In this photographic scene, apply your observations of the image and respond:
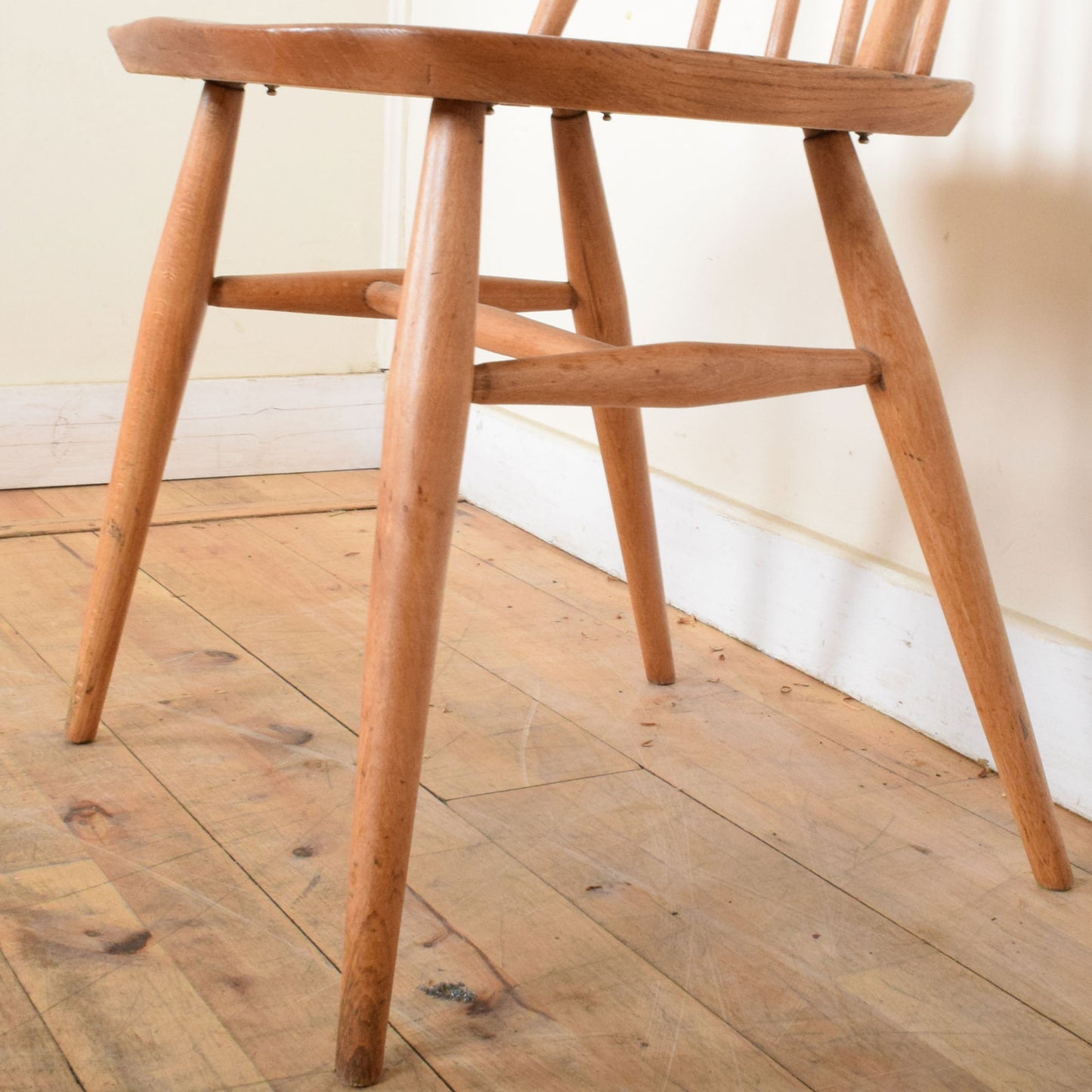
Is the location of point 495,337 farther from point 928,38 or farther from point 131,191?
point 131,191

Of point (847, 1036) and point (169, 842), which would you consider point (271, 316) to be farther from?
point (847, 1036)

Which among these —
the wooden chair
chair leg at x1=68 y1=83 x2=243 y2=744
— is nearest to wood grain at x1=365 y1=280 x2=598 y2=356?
the wooden chair

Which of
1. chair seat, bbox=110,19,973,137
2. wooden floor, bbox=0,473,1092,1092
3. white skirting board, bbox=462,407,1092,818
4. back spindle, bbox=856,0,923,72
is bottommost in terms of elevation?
wooden floor, bbox=0,473,1092,1092

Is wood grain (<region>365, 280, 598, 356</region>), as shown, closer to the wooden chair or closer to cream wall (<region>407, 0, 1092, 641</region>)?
the wooden chair

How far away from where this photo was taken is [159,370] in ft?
2.77

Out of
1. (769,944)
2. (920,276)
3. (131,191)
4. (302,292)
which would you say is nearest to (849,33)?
(920,276)

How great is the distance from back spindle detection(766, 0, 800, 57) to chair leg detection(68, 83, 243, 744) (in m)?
0.34

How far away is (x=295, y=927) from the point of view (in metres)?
0.71

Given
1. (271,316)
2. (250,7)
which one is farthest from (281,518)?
(250,7)

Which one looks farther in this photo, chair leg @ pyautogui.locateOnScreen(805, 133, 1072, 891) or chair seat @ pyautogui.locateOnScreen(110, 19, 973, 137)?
chair leg @ pyautogui.locateOnScreen(805, 133, 1072, 891)

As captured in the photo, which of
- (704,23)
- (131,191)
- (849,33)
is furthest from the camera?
(131,191)

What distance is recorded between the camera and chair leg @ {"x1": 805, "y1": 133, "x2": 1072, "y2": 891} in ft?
2.53

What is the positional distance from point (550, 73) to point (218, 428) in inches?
42.8

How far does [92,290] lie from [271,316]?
0.68 feet
